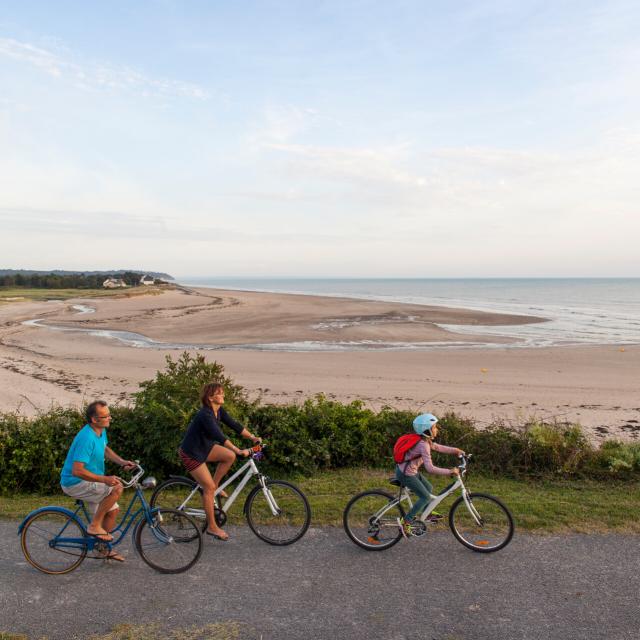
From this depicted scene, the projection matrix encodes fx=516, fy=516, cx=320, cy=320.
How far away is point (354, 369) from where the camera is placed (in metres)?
23.9

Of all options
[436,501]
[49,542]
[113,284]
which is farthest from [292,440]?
[113,284]

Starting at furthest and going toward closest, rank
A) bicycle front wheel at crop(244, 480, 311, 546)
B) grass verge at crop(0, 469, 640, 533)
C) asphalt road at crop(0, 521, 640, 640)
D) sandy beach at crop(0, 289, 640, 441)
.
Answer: sandy beach at crop(0, 289, 640, 441) → grass verge at crop(0, 469, 640, 533) → bicycle front wheel at crop(244, 480, 311, 546) → asphalt road at crop(0, 521, 640, 640)

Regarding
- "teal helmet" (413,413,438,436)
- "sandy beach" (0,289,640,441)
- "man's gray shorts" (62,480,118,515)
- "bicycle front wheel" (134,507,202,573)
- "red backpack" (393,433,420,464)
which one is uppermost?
"teal helmet" (413,413,438,436)

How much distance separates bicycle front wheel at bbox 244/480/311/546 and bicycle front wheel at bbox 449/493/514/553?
1.85 meters

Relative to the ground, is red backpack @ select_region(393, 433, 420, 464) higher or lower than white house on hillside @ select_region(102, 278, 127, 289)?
lower

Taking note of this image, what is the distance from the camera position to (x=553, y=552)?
6.08m

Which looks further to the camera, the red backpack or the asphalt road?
the red backpack

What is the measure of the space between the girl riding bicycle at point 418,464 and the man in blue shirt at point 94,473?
3182 millimetres

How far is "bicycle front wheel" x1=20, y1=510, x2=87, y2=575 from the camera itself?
18.7 ft

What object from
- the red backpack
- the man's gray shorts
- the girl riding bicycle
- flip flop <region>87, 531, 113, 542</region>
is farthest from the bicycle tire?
the man's gray shorts

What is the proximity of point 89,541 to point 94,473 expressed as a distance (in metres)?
0.84

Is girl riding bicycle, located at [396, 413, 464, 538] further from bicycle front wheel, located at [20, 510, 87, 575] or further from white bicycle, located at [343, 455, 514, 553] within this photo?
bicycle front wheel, located at [20, 510, 87, 575]

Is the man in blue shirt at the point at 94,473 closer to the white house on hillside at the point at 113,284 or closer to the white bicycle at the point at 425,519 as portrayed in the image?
the white bicycle at the point at 425,519

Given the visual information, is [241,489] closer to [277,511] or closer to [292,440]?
[277,511]
